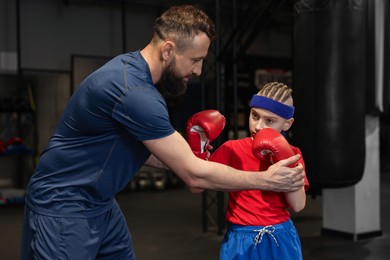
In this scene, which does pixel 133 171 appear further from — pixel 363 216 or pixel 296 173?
pixel 363 216

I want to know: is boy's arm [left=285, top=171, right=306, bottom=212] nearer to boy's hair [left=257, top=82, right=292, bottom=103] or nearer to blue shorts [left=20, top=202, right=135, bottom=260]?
boy's hair [left=257, top=82, right=292, bottom=103]

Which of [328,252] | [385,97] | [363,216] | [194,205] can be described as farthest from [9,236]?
[385,97]

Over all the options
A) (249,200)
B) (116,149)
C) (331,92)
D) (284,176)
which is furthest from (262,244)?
(331,92)

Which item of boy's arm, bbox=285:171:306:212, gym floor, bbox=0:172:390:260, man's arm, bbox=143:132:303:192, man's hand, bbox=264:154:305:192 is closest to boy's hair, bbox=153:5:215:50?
man's arm, bbox=143:132:303:192

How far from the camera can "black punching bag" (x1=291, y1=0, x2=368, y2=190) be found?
10.9 feet

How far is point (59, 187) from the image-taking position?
1.72 meters

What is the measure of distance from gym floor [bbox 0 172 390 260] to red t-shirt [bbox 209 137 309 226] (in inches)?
81.4

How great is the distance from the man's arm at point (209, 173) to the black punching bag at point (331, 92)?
1705 millimetres

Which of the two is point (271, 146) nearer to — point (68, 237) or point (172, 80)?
point (172, 80)

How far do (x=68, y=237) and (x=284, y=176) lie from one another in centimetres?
76

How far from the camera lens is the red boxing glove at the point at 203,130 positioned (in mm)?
2004

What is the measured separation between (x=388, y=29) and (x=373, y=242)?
1.80 m

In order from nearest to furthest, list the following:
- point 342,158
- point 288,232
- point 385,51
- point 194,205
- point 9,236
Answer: point 288,232 → point 342,158 → point 385,51 → point 9,236 → point 194,205

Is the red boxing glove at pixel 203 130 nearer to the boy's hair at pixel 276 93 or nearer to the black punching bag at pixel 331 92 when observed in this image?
the boy's hair at pixel 276 93
